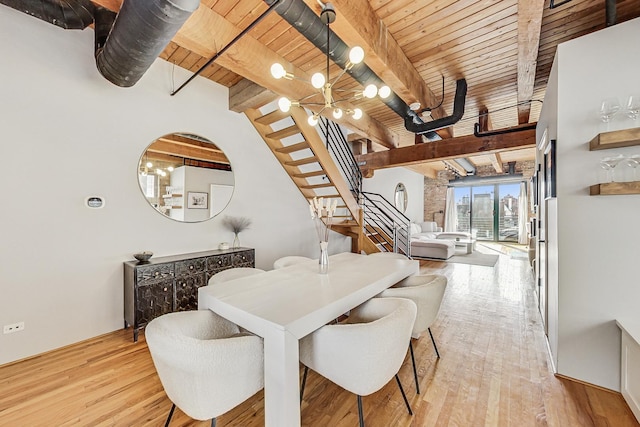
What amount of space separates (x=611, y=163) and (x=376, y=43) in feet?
6.19

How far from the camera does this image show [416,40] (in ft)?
8.07

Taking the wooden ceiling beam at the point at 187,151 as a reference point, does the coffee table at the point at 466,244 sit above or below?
below

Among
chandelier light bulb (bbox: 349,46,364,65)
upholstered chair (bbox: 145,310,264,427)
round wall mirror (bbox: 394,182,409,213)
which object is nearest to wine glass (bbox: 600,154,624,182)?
chandelier light bulb (bbox: 349,46,364,65)

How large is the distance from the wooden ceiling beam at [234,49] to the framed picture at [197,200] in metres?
1.64

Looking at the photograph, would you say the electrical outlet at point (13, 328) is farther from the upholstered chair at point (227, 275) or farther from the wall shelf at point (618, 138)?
the wall shelf at point (618, 138)

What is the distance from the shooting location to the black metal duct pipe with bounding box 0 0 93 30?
6.76ft

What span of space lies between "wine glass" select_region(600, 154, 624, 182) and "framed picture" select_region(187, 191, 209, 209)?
3.86 meters

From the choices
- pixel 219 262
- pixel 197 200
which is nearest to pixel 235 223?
pixel 197 200

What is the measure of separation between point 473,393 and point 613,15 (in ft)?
9.64

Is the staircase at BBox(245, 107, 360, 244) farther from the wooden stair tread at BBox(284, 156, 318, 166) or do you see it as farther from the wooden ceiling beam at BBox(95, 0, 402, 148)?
the wooden ceiling beam at BBox(95, 0, 402, 148)

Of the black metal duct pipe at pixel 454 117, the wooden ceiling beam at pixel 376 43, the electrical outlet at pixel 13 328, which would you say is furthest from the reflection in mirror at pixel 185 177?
the black metal duct pipe at pixel 454 117

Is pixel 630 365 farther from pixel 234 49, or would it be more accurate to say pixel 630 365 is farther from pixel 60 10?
pixel 60 10

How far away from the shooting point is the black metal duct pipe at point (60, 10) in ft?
6.76

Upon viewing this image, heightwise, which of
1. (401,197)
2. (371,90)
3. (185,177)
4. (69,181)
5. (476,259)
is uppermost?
(371,90)
